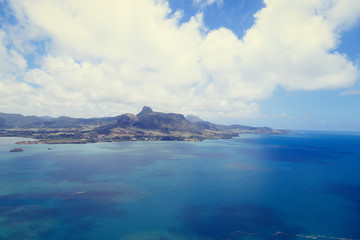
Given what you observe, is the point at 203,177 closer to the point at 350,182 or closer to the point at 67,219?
the point at 67,219

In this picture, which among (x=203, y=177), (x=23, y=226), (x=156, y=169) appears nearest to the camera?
(x=23, y=226)

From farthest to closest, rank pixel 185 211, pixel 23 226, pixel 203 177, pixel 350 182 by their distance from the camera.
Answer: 1. pixel 203 177
2. pixel 350 182
3. pixel 185 211
4. pixel 23 226

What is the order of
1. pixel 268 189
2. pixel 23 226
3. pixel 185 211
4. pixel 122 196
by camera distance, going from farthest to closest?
pixel 268 189
pixel 122 196
pixel 185 211
pixel 23 226

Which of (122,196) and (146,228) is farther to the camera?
(122,196)

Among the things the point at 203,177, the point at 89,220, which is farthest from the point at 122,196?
the point at 203,177

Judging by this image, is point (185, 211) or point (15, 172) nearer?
point (185, 211)

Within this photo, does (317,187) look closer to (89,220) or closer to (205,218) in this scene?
(205,218)

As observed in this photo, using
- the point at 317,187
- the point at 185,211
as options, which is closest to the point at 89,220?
the point at 185,211

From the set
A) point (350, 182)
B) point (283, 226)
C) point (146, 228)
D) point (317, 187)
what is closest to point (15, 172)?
point (146, 228)

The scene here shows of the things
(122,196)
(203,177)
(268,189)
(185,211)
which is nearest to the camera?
(185,211)
